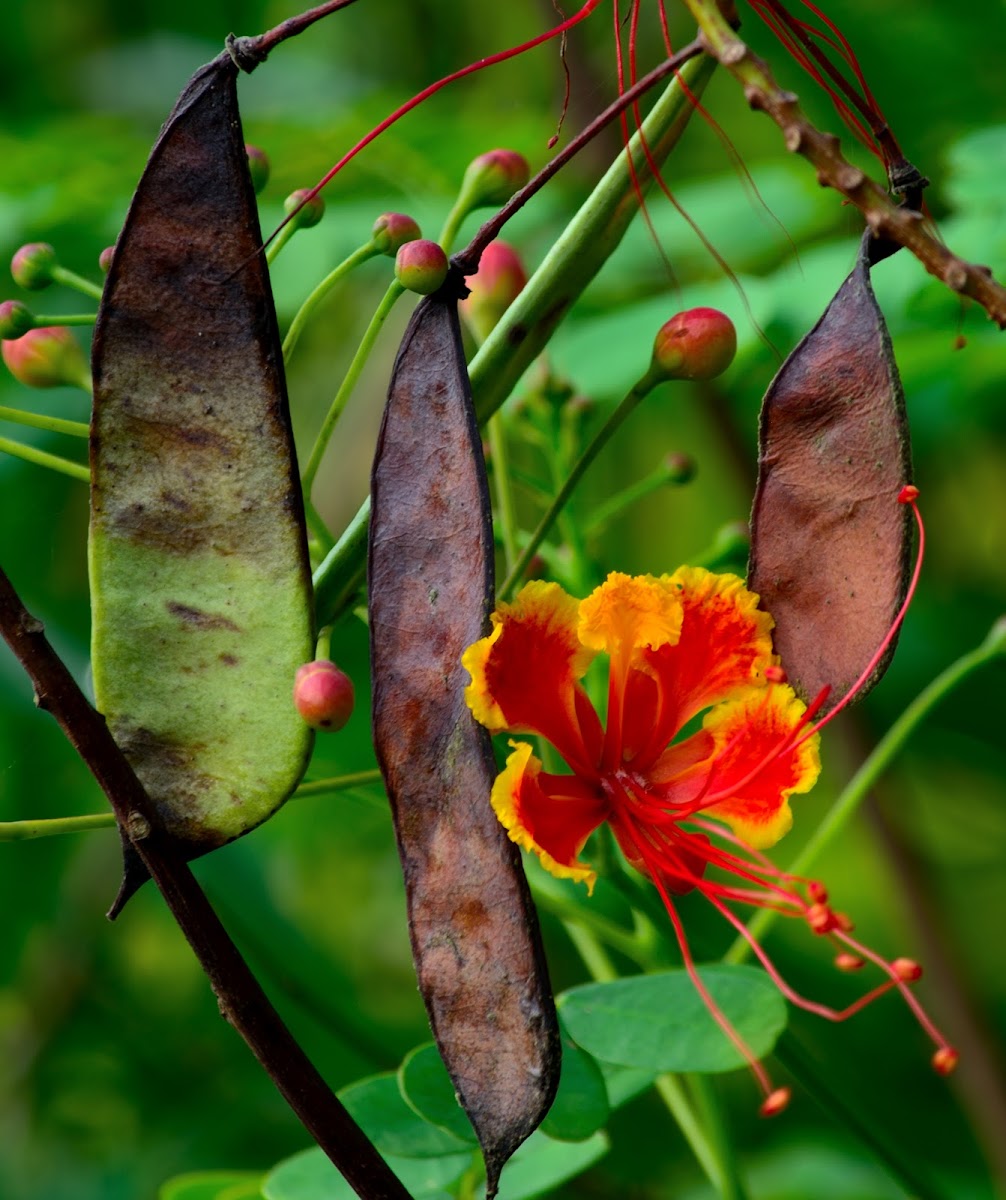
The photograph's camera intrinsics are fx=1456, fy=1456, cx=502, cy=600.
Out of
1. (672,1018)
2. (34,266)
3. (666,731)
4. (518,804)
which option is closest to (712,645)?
(666,731)

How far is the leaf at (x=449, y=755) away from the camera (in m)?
0.81

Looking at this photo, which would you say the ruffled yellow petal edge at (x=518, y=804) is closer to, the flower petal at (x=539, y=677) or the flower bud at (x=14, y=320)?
the flower petal at (x=539, y=677)

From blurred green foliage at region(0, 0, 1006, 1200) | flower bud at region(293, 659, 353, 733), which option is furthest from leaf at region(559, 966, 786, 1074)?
blurred green foliage at region(0, 0, 1006, 1200)

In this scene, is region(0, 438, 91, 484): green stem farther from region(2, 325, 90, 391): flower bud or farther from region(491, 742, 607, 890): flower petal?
region(491, 742, 607, 890): flower petal

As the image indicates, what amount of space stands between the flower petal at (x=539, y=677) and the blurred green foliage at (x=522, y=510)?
0.70 metres

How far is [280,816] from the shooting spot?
2932 mm

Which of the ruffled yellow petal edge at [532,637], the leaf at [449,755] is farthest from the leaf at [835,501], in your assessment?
the leaf at [449,755]

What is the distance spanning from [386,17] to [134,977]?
8.28 ft

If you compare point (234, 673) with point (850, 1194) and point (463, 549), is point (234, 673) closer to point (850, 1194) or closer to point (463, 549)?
point (463, 549)

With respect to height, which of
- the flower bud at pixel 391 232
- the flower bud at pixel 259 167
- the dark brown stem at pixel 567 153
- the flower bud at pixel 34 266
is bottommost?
the flower bud at pixel 34 266

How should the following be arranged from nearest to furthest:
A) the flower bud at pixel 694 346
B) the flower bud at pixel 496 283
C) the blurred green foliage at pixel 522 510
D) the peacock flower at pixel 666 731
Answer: the peacock flower at pixel 666 731 < the flower bud at pixel 694 346 < the flower bud at pixel 496 283 < the blurred green foliage at pixel 522 510

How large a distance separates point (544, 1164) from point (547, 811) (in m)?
0.44

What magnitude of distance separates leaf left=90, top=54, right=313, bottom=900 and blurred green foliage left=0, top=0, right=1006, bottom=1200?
0.77 meters

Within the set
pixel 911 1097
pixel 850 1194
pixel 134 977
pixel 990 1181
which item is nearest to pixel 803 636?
pixel 850 1194
